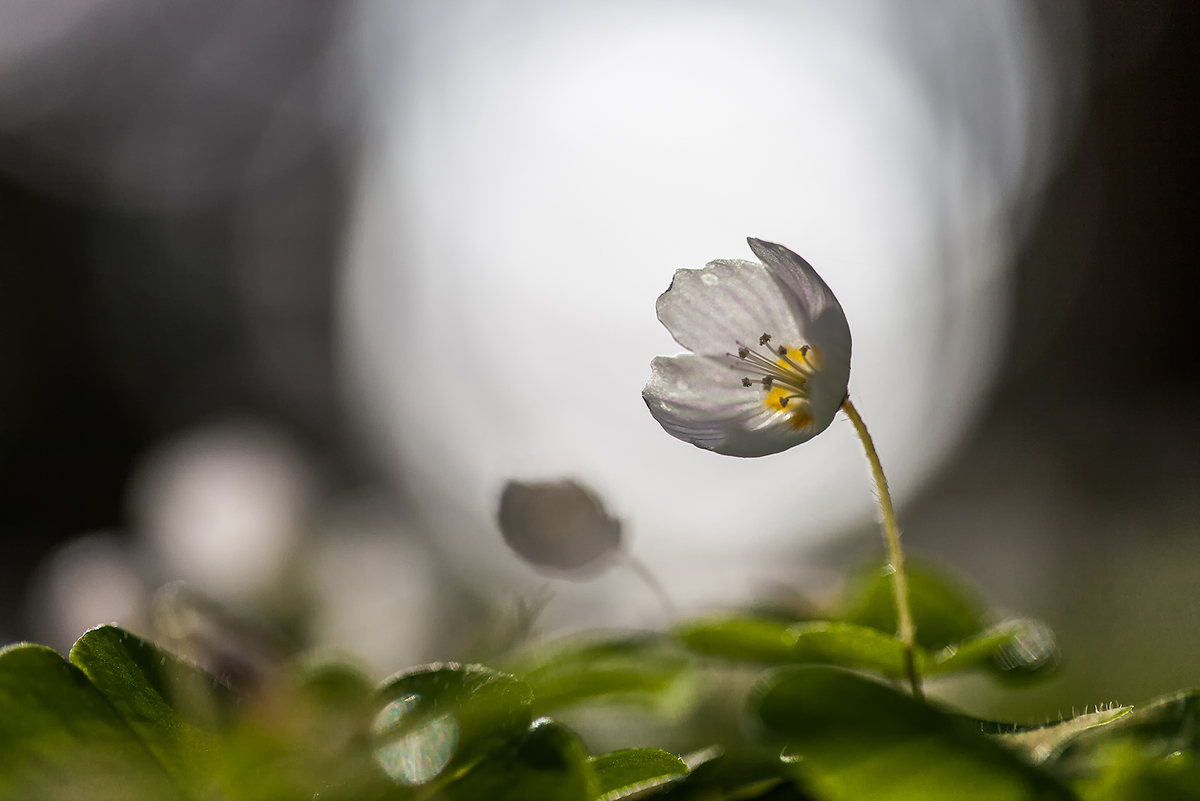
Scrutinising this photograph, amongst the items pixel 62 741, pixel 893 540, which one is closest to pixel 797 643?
pixel 893 540

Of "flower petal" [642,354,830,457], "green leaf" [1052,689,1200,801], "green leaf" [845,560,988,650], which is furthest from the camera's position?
"green leaf" [845,560,988,650]

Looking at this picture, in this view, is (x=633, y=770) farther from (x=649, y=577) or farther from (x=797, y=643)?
(x=649, y=577)

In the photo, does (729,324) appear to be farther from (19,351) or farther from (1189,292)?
(19,351)

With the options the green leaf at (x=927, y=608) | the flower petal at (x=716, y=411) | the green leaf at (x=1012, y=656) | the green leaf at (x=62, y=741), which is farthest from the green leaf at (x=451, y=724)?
the green leaf at (x=927, y=608)

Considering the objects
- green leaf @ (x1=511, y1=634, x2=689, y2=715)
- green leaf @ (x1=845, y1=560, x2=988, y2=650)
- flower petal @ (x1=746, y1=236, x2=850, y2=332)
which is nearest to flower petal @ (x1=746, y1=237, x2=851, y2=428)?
flower petal @ (x1=746, y1=236, x2=850, y2=332)

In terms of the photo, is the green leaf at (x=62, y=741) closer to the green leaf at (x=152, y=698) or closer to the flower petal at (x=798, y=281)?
the green leaf at (x=152, y=698)

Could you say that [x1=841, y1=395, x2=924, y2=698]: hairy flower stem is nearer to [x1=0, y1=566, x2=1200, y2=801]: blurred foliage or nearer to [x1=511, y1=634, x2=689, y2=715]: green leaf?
[x1=0, y1=566, x2=1200, y2=801]: blurred foliage
